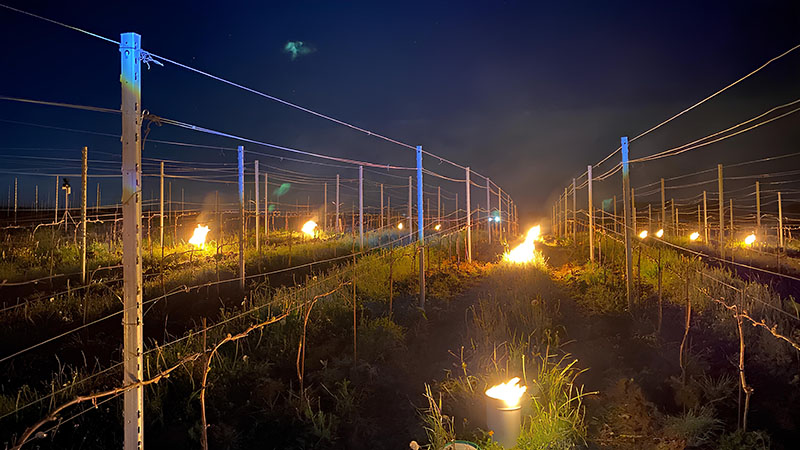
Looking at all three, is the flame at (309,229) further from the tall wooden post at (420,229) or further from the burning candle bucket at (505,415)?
the burning candle bucket at (505,415)

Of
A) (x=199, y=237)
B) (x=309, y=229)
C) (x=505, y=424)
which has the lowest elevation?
(x=505, y=424)

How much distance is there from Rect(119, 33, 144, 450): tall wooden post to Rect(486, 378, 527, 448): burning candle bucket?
8.97 feet

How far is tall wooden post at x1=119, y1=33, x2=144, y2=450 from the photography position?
311cm

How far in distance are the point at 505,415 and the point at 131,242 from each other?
321 cm

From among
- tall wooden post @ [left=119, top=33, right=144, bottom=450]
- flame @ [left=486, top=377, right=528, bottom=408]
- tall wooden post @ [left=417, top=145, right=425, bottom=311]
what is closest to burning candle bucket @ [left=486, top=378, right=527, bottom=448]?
flame @ [left=486, top=377, right=528, bottom=408]

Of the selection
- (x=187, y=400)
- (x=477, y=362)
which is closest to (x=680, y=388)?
(x=477, y=362)

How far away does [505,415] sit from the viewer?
3.99 m

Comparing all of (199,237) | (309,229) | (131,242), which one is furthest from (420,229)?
(309,229)

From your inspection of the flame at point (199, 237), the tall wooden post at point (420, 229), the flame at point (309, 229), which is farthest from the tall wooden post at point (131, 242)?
the flame at point (309, 229)

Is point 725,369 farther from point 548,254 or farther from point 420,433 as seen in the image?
point 548,254

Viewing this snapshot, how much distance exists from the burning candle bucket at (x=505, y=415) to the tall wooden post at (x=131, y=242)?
2.74 m

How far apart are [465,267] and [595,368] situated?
20.9 feet

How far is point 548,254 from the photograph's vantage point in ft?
51.5

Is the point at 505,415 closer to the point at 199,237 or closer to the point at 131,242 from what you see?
the point at 131,242
